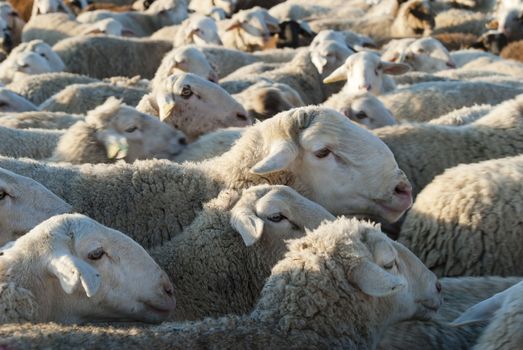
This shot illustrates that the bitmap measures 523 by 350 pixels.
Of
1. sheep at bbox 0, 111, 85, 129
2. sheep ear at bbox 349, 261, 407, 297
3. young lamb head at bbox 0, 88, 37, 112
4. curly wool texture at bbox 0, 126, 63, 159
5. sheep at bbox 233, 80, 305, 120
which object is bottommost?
young lamb head at bbox 0, 88, 37, 112

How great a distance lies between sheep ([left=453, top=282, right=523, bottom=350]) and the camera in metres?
3.39

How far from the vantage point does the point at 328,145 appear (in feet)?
15.5

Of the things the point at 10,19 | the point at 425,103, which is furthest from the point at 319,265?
the point at 10,19

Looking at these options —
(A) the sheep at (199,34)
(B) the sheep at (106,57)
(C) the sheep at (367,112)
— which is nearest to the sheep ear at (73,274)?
A: (C) the sheep at (367,112)

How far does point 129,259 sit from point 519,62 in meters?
7.90

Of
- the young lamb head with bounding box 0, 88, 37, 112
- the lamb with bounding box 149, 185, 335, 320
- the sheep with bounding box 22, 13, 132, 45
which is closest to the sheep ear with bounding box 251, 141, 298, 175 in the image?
the lamb with bounding box 149, 185, 335, 320

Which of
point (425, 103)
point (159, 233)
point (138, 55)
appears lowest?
point (138, 55)

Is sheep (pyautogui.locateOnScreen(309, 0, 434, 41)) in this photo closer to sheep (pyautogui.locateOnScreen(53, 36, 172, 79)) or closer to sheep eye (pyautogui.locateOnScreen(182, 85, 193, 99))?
sheep (pyautogui.locateOnScreen(53, 36, 172, 79))

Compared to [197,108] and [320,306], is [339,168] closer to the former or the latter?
[320,306]

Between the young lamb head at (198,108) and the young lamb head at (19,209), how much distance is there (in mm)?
1950

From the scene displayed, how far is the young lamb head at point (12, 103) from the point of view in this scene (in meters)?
7.84

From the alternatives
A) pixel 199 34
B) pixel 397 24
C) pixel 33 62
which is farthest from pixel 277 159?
pixel 397 24

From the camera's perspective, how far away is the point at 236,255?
4152 millimetres

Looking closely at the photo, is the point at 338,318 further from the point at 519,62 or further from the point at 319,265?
the point at 519,62
